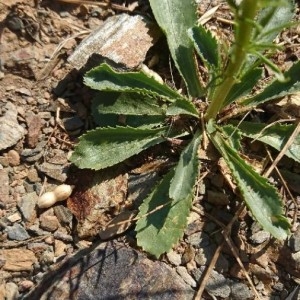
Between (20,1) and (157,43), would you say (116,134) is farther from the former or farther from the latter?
(20,1)

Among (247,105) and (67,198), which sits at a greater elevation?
(247,105)

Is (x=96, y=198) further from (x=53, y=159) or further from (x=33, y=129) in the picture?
(x=33, y=129)

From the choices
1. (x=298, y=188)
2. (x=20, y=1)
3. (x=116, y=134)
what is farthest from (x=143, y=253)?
(x=20, y=1)

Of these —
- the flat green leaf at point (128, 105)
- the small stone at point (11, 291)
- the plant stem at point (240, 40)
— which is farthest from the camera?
the flat green leaf at point (128, 105)

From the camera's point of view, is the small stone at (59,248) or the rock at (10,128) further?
the rock at (10,128)

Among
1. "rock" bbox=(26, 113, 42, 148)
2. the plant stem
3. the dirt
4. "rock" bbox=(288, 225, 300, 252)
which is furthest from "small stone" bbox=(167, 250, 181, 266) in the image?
"rock" bbox=(26, 113, 42, 148)

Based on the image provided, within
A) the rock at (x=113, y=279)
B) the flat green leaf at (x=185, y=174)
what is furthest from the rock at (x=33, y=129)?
the flat green leaf at (x=185, y=174)

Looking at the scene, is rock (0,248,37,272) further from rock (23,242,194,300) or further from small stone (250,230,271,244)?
small stone (250,230,271,244)

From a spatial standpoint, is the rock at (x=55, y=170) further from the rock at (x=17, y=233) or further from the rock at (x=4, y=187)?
the rock at (x=17, y=233)
